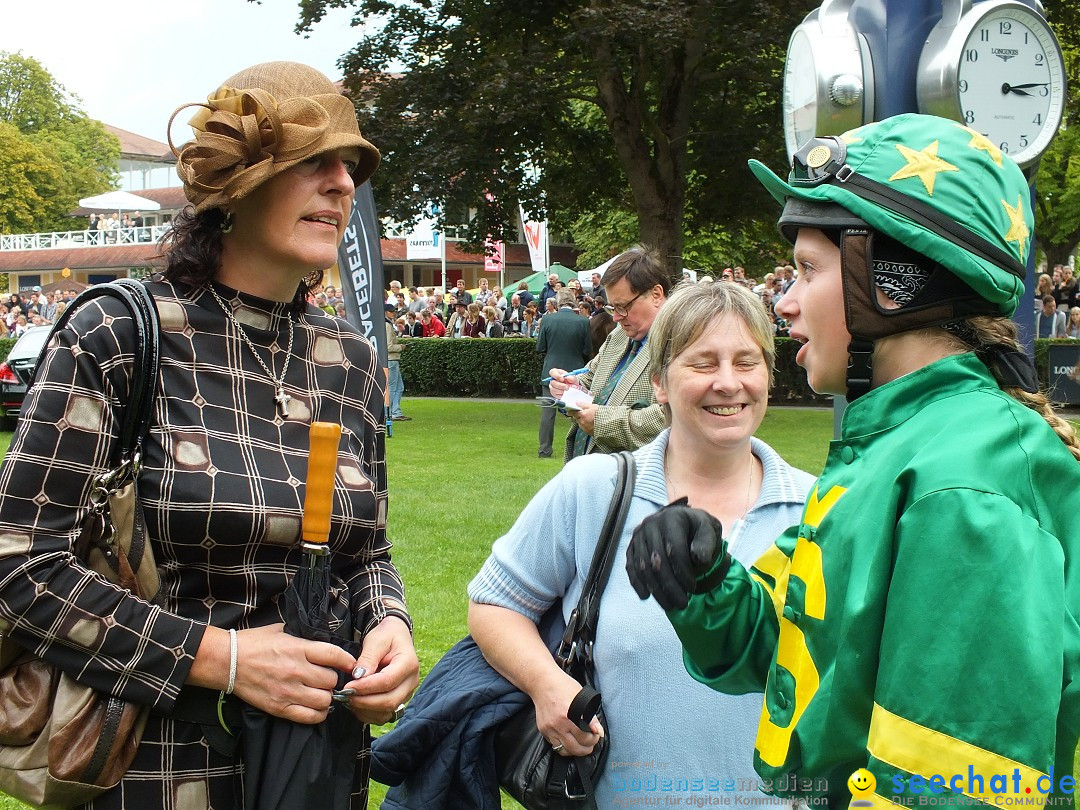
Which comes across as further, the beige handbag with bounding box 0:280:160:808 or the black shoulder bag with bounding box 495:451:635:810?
the black shoulder bag with bounding box 495:451:635:810

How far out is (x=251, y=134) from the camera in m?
2.29

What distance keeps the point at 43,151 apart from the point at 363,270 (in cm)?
6699

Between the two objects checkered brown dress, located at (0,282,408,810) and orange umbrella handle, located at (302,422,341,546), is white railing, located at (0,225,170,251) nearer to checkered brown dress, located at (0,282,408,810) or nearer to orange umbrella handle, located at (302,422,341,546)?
checkered brown dress, located at (0,282,408,810)

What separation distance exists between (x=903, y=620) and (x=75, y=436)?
1.46 m

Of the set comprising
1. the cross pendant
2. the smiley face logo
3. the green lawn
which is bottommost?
the green lawn

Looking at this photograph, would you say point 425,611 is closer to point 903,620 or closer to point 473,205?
point 903,620

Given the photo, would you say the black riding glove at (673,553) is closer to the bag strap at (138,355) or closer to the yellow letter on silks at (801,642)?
the yellow letter on silks at (801,642)

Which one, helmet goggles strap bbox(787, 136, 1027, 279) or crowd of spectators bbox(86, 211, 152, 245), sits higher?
crowd of spectators bbox(86, 211, 152, 245)

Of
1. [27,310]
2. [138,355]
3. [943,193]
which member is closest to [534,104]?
[138,355]

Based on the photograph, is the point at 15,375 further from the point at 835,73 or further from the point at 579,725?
the point at 579,725

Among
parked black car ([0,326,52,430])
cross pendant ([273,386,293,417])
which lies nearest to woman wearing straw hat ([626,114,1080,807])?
cross pendant ([273,386,293,417])

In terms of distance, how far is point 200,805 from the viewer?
217cm

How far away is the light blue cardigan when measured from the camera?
8.45 feet

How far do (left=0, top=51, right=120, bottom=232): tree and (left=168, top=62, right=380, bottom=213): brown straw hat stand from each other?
232 feet
